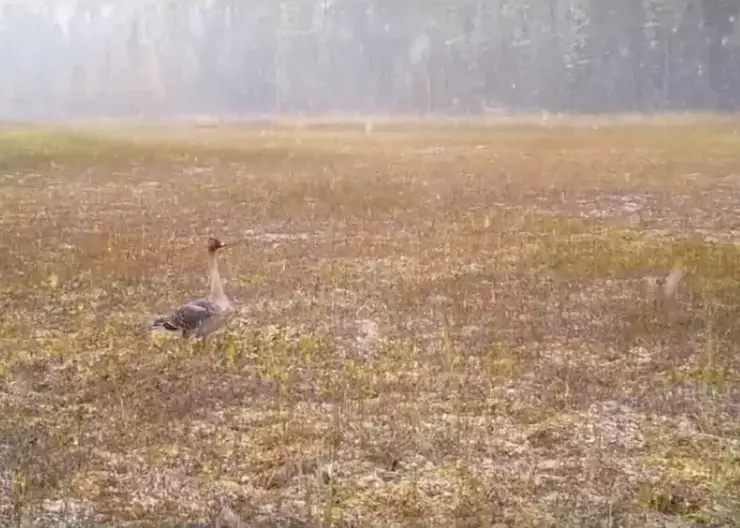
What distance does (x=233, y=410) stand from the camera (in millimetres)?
3242

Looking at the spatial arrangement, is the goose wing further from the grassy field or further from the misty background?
the misty background

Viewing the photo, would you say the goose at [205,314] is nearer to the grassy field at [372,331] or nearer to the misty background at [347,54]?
the grassy field at [372,331]

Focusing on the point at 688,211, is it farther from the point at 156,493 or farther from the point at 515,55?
the point at 156,493

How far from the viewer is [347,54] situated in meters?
6.25

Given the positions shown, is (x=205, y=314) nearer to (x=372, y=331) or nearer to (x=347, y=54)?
(x=372, y=331)

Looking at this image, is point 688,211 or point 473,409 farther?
point 688,211

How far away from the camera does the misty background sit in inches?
199

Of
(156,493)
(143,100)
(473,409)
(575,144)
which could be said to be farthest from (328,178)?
(156,493)

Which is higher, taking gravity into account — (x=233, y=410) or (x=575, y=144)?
(x=575, y=144)

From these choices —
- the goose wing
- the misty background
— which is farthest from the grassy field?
the misty background

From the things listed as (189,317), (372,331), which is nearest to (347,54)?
(372,331)

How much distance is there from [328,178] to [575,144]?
203 cm

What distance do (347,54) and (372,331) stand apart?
3079mm

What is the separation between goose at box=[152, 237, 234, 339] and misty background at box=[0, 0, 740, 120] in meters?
1.84
